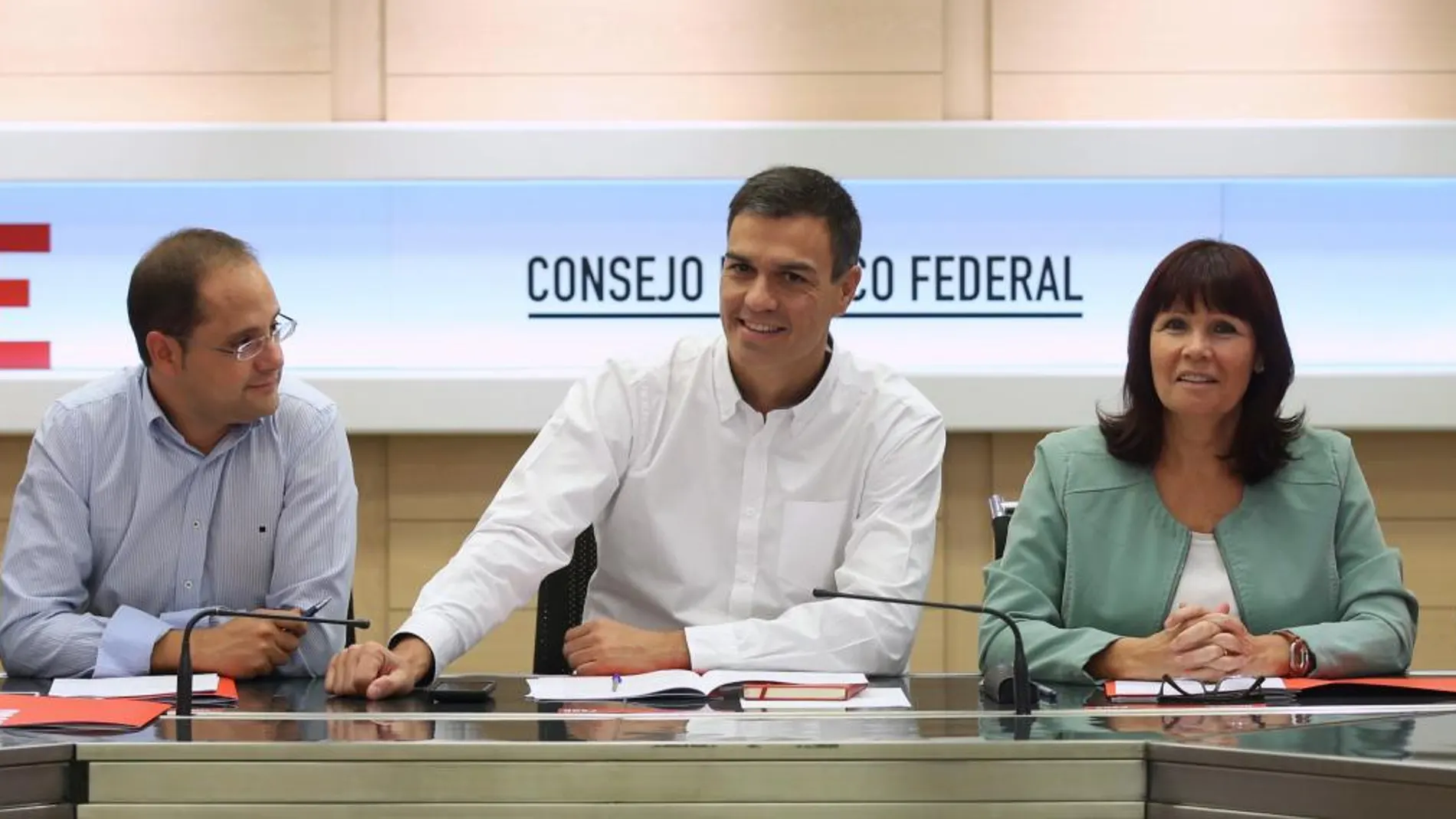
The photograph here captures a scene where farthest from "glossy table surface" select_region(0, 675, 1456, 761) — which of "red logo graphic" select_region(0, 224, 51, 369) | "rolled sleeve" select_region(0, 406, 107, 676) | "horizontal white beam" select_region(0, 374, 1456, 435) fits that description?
"red logo graphic" select_region(0, 224, 51, 369)

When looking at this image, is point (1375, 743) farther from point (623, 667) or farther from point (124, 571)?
point (124, 571)

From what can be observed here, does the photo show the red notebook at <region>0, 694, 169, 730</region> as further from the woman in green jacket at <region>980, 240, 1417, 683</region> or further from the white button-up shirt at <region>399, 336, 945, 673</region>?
the woman in green jacket at <region>980, 240, 1417, 683</region>

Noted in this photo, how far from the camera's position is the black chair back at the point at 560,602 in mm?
2771

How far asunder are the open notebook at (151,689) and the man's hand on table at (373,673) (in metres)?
0.14

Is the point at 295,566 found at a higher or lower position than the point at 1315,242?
lower

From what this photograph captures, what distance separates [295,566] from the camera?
2746 mm

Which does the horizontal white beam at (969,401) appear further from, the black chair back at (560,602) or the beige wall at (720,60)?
the black chair back at (560,602)

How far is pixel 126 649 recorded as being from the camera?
96.7 inches

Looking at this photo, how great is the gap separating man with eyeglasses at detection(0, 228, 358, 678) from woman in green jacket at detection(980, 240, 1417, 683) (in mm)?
1193

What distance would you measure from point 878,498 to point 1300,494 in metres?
0.69

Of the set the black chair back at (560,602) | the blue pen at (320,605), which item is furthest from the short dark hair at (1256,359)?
the blue pen at (320,605)

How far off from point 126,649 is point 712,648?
0.89 metres

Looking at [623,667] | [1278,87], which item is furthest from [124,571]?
[1278,87]

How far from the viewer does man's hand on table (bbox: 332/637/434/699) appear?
2143mm
